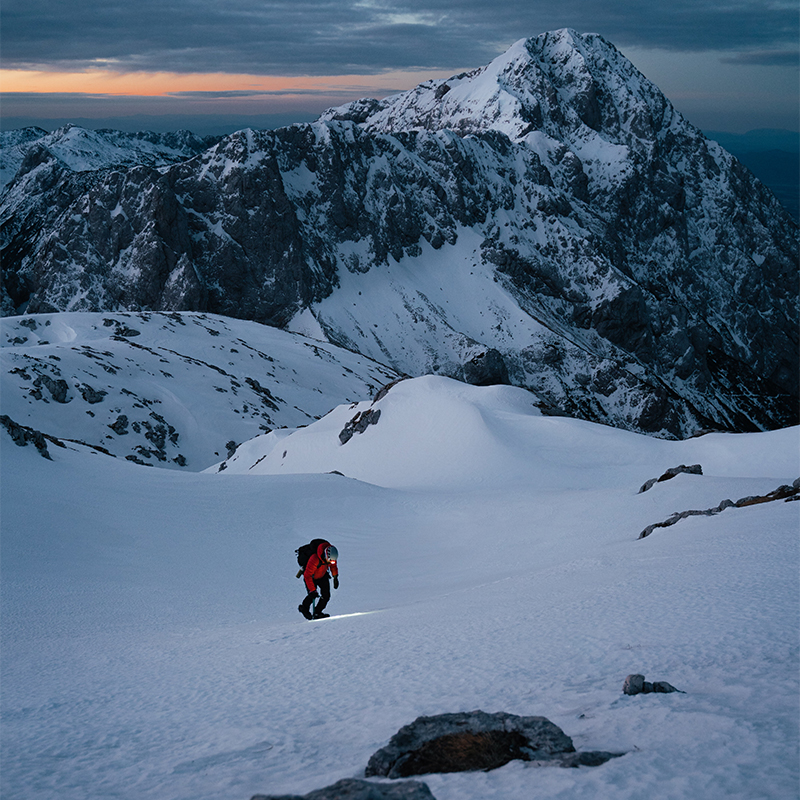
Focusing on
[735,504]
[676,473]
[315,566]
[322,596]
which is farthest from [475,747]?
[676,473]

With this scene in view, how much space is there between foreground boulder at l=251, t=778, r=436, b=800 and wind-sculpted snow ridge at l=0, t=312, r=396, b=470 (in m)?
38.3

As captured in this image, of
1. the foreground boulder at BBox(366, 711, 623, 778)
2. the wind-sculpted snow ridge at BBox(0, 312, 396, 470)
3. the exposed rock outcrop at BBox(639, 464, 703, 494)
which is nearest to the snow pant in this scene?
the foreground boulder at BBox(366, 711, 623, 778)

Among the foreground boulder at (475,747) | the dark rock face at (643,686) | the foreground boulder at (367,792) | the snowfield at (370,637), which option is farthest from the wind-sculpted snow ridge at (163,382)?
the foreground boulder at (367,792)

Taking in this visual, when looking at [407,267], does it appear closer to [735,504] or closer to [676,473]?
[676,473]

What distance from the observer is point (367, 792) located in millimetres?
3789

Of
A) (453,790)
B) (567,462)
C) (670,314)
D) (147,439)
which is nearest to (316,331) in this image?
(147,439)

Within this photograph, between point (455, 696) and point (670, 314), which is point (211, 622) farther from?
point (670, 314)

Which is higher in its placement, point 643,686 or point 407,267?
point 407,267

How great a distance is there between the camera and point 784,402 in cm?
18662

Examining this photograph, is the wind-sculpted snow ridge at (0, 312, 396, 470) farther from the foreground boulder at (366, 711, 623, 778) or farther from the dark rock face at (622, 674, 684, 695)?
the dark rock face at (622, 674, 684, 695)

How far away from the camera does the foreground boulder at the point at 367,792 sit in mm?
3770

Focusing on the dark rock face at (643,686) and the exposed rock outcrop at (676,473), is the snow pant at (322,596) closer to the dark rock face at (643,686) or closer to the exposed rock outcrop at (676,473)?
the dark rock face at (643,686)

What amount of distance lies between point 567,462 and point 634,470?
260 cm

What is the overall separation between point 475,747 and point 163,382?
58.2m
